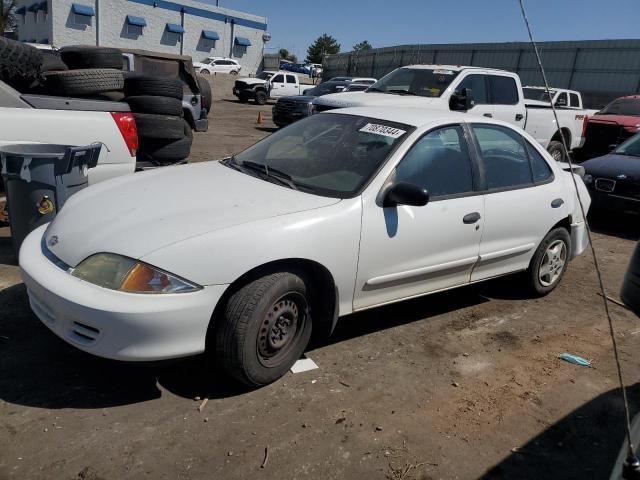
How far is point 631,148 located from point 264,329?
7.75 metres

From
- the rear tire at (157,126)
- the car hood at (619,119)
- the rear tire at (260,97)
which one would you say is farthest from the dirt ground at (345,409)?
the rear tire at (260,97)

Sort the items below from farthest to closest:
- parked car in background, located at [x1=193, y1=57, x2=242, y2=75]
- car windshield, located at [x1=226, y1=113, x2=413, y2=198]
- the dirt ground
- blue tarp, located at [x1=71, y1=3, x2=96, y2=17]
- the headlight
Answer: blue tarp, located at [x1=71, y1=3, x2=96, y2=17] < parked car in background, located at [x1=193, y1=57, x2=242, y2=75] < car windshield, located at [x1=226, y1=113, x2=413, y2=198] < the headlight < the dirt ground

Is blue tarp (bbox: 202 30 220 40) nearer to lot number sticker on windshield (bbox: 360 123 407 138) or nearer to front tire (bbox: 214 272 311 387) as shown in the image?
lot number sticker on windshield (bbox: 360 123 407 138)

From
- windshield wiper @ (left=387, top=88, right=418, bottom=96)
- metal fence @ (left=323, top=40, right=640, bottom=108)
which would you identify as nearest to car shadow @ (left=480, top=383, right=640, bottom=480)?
windshield wiper @ (left=387, top=88, right=418, bottom=96)

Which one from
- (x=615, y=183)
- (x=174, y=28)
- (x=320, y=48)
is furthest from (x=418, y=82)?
(x=320, y=48)

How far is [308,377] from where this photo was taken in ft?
11.1

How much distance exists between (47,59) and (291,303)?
19.2 ft

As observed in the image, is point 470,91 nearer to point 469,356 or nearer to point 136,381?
point 469,356

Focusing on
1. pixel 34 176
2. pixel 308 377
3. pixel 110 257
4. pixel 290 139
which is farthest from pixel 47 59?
pixel 308 377

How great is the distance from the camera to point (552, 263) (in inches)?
196

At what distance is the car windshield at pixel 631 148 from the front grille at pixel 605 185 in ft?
3.30

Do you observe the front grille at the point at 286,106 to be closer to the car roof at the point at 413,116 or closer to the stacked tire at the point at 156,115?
the stacked tire at the point at 156,115

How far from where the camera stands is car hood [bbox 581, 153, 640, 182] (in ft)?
24.9

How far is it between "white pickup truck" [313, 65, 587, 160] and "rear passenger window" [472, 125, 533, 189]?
4.11m
